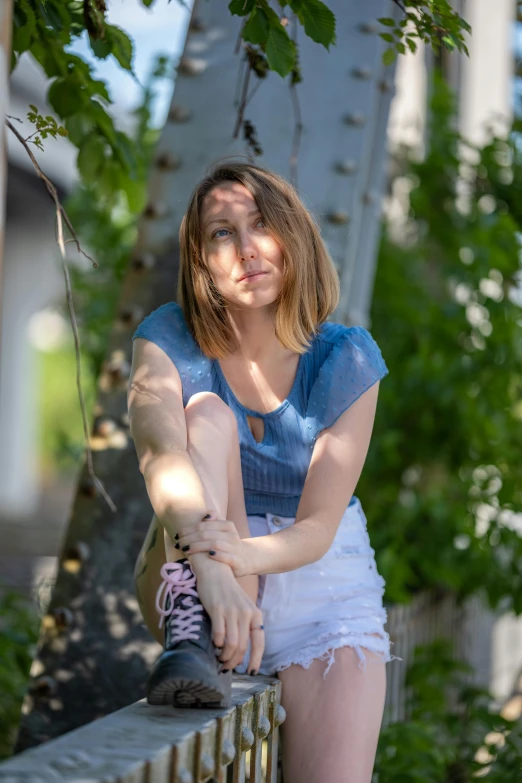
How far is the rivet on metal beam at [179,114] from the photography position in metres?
2.86

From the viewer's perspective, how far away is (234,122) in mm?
2793

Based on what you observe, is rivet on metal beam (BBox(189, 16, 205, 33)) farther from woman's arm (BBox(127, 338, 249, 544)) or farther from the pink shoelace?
the pink shoelace

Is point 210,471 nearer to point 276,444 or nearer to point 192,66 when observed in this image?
point 276,444

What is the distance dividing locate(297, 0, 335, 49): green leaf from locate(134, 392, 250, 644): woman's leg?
2.43ft

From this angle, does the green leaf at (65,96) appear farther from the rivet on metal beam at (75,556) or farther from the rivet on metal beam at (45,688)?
the rivet on metal beam at (45,688)

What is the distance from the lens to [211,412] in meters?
1.80

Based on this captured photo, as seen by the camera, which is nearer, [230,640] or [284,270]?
[230,640]

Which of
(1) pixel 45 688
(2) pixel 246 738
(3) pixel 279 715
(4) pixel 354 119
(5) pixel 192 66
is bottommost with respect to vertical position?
(1) pixel 45 688

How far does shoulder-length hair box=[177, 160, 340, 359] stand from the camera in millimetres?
1966

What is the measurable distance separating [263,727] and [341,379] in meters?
0.69

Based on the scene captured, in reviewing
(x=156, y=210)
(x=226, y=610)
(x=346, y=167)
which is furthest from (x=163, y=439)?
(x=346, y=167)

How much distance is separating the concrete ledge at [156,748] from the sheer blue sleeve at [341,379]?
56cm

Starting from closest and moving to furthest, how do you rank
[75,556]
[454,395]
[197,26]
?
[75,556] → [197,26] → [454,395]

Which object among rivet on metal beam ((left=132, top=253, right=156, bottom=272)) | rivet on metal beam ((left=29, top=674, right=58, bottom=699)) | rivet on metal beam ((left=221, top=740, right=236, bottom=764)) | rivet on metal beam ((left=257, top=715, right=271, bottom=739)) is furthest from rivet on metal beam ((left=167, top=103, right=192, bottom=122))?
rivet on metal beam ((left=221, top=740, right=236, bottom=764))
